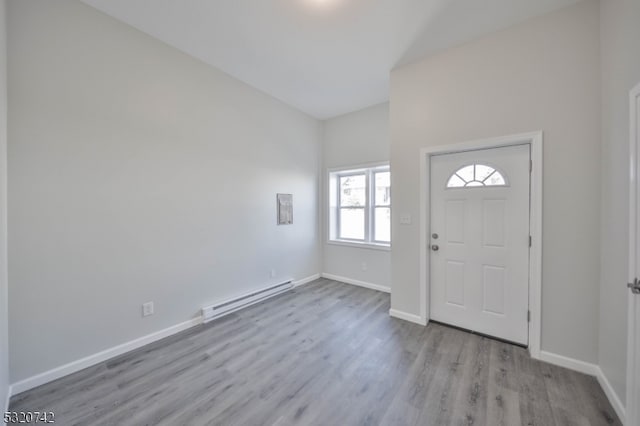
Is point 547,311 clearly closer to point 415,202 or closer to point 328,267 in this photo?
point 415,202

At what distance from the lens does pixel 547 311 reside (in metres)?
2.16

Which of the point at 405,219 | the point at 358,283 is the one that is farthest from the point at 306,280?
the point at 405,219

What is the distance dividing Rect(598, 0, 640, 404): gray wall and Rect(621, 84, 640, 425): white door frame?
0.15 metres

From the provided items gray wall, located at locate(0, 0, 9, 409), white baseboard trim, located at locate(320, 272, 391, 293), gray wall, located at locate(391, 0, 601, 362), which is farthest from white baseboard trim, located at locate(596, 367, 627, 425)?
gray wall, located at locate(0, 0, 9, 409)

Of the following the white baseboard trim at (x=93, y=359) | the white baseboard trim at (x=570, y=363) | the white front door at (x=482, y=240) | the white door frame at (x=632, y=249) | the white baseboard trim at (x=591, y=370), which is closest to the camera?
the white door frame at (x=632, y=249)

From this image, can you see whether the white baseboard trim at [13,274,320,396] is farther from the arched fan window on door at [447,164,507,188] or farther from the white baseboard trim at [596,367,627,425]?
the white baseboard trim at [596,367,627,425]

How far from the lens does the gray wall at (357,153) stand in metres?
3.93

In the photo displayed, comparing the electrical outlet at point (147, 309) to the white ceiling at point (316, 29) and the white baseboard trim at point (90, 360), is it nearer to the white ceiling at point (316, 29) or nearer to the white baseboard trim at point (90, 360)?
the white baseboard trim at point (90, 360)

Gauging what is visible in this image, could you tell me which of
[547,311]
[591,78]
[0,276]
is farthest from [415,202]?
[0,276]

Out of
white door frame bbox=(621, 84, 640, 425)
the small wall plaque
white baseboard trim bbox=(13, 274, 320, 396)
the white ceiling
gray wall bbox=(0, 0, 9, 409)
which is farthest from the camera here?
the small wall plaque

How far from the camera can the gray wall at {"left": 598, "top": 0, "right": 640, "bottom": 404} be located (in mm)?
1564

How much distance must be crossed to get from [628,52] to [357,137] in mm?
2985

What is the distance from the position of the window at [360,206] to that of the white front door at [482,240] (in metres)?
1.23

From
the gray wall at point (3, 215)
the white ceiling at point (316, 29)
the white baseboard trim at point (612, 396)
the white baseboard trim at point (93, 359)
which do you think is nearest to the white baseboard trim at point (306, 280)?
the white baseboard trim at point (93, 359)
